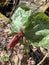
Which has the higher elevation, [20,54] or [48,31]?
[48,31]

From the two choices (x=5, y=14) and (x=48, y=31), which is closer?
(x=48, y=31)

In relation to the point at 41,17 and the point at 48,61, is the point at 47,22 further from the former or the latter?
the point at 48,61

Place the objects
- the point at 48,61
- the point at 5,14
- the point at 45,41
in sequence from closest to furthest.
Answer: the point at 45,41
the point at 48,61
the point at 5,14

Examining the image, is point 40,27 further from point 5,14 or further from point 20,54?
point 5,14

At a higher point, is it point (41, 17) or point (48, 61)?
point (41, 17)

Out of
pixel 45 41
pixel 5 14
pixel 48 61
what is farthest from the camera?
pixel 5 14

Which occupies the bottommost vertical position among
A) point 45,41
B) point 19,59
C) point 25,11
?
point 19,59

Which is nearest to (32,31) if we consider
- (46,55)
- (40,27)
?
(40,27)

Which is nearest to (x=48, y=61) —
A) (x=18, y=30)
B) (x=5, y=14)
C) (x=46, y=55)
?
(x=46, y=55)

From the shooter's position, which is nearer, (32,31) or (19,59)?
(32,31)
